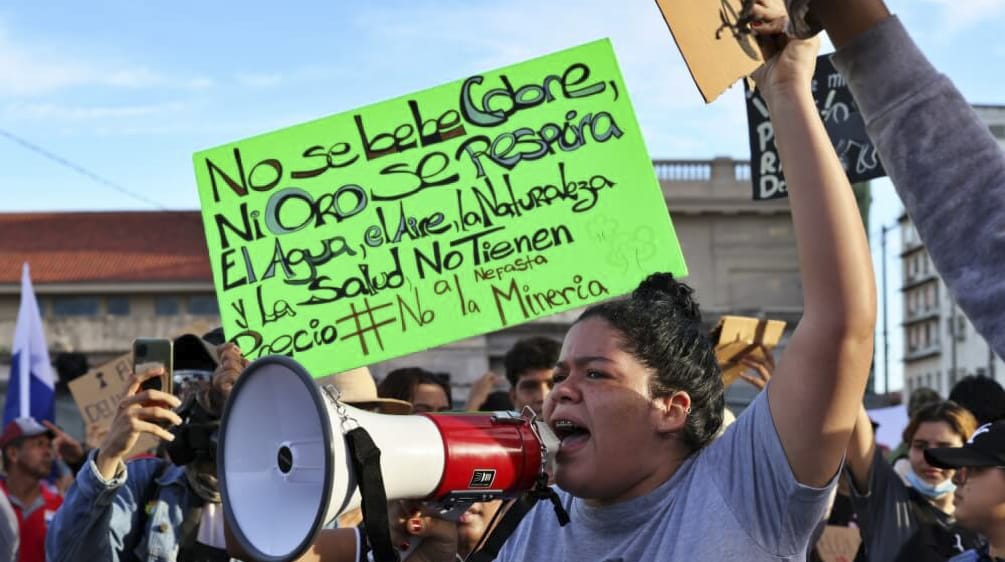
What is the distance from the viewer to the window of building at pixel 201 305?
53719 millimetres

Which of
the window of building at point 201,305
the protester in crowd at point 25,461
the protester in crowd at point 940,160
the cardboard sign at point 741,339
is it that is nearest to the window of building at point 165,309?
the window of building at point 201,305

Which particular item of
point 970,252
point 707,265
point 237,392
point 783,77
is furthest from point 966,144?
point 707,265

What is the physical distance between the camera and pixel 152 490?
12.9 feet

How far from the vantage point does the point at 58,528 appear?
371 cm

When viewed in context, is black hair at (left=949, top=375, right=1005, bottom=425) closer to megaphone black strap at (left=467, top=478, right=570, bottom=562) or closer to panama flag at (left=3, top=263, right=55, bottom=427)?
megaphone black strap at (left=467, top=478, right=570, bottom=562)

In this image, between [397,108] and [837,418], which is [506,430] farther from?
[397,108]

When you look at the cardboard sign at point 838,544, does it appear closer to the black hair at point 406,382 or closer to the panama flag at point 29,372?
the black hair at point 406,382

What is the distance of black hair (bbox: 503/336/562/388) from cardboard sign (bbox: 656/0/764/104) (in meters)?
2.87

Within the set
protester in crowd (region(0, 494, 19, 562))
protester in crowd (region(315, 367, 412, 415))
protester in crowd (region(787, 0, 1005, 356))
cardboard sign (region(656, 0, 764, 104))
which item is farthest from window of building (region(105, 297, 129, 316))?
protester in crowd (region(787, 0, 1005, 356))

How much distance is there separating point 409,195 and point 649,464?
8.33ft

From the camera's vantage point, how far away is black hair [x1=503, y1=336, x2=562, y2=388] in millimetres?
5332

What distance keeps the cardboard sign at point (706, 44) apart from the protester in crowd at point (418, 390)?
2705 mm

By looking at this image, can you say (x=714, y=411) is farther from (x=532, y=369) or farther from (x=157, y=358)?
(x=532, y=369)

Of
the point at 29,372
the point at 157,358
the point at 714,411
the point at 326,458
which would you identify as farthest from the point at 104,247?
the point at 326,458
